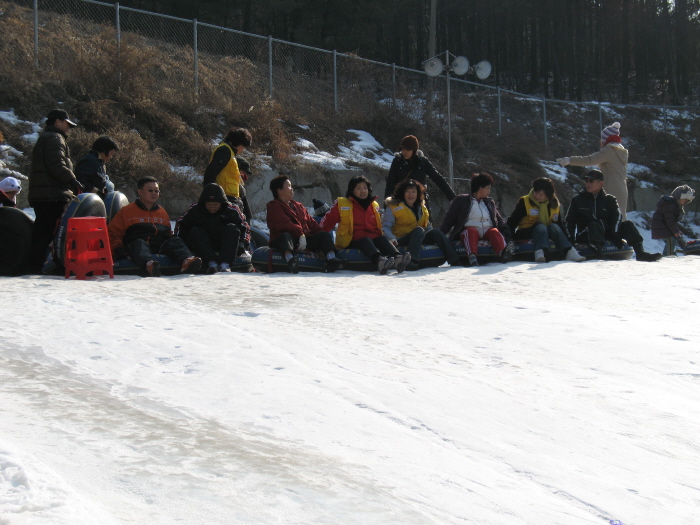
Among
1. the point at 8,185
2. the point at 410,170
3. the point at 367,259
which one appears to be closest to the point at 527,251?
the point at 410,170

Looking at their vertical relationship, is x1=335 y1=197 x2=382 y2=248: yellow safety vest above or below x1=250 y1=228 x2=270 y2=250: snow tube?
above

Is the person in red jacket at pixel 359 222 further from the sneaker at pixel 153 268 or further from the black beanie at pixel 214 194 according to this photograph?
the sneaker at pixel 153 268

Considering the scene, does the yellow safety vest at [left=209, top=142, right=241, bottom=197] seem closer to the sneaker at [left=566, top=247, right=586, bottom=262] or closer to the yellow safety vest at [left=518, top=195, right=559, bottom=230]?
the yellow safety vest at [left=518, top=195, right=559, bottom=230]

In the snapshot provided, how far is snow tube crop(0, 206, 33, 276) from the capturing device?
7.46 metres

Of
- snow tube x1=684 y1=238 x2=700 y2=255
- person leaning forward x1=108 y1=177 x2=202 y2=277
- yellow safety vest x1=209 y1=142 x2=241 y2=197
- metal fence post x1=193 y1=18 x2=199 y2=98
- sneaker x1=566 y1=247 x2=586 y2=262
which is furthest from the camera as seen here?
metal fence post x1=193 y1=18 x2=199 y2=98

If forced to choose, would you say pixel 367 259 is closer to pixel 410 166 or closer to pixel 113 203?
pixel 410 166

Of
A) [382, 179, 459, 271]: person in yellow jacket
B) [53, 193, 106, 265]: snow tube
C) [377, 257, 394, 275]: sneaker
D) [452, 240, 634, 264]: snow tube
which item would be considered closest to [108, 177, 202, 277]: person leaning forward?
[53, 193, 106, 265]: snow tube

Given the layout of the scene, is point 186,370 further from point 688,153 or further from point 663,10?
point 663,10

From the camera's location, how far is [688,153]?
27.8 m

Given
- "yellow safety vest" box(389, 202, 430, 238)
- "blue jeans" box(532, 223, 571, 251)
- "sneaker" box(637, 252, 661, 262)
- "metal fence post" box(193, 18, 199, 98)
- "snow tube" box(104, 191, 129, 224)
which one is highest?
"metal fence post" box(193, 18, 199, 98)

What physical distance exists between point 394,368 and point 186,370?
1.10 m

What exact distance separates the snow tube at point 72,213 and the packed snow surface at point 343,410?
1.30m

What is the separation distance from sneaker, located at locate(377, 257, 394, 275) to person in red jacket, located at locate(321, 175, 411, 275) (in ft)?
0.71

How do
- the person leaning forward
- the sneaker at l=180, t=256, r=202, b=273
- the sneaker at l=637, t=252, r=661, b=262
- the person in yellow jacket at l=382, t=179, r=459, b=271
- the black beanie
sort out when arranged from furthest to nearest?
the sneaker at l=637, t=252, r=661, b=262 → the person in yellow jacket at l=382, t=179, r=459, b=271 → the black beanie → the person leaning forward → the sneaker at l=180, t=256, r=202, b=273
